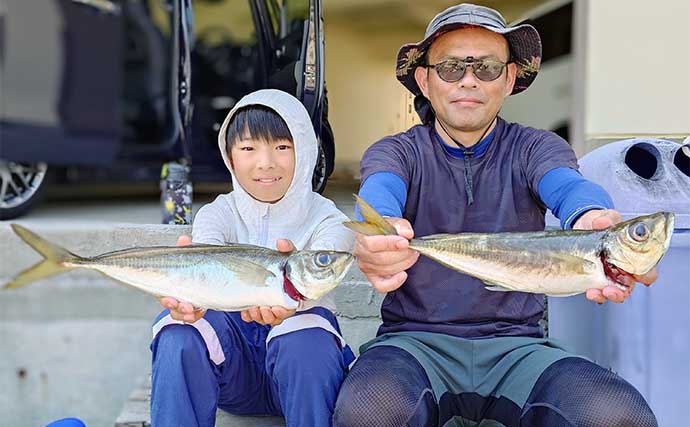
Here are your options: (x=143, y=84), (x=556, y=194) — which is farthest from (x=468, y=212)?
(x=143, y=84)

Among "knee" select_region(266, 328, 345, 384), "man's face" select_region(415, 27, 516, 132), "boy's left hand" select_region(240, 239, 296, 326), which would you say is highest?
"man's face" select_region(415, 27, 516, 132)

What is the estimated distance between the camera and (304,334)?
1.70 metres

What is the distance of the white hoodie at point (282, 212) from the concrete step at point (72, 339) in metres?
1.32

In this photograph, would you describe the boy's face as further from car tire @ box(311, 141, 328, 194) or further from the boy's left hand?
car tire @ box(311, 141, 328, 194)

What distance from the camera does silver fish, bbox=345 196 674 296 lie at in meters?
1.34

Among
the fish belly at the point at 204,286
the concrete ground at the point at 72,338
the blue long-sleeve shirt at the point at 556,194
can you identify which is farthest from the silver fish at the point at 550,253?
the concrete ground at the point at 72,338

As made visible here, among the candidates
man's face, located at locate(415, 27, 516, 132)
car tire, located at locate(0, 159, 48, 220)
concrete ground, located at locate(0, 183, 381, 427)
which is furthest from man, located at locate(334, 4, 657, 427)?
car tire, located at locate(0, 159, 48, 220)

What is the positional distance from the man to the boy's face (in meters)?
0.24

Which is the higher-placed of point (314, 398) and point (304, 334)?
point (304, 334)

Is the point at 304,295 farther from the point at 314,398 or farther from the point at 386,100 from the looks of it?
the point at 386,100

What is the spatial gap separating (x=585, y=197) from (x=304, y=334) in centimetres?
81

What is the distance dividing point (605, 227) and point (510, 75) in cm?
69

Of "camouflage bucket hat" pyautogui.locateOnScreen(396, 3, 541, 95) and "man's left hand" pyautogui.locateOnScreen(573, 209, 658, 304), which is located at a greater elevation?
"camouflage bucket hat" pyautogui.locateOnScreen(396, 3, 541, 95)

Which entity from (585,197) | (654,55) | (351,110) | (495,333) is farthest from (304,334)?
(654,55)
